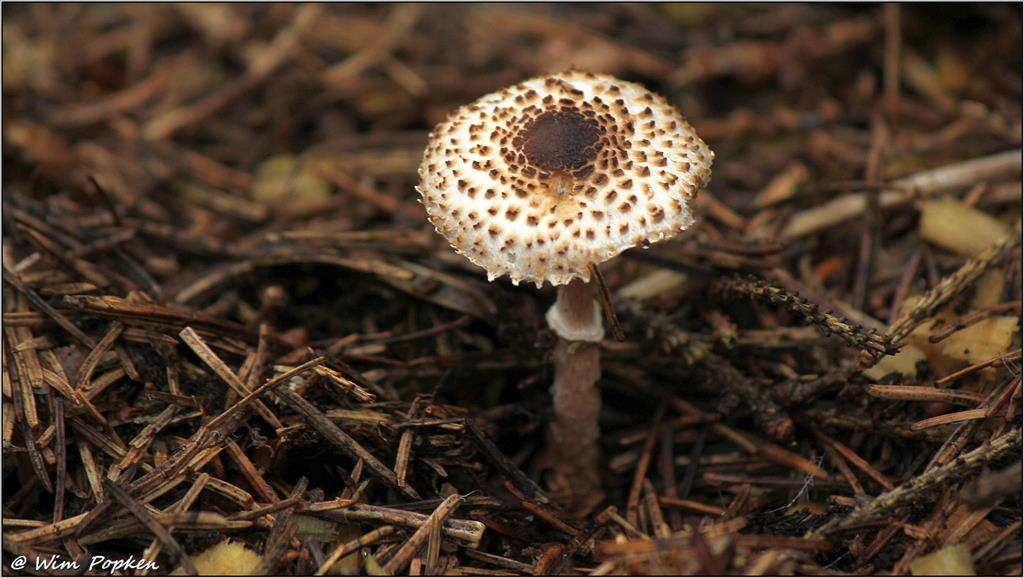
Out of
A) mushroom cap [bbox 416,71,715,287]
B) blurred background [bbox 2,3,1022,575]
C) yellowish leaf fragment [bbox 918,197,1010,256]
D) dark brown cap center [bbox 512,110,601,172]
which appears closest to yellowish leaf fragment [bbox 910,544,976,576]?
blurred background [bbox 2,3,1022,575]

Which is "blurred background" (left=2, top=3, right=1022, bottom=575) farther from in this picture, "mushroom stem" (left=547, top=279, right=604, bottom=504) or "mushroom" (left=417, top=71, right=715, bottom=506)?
"mushroom" (left=417, top=71, right=715, bottom=506)

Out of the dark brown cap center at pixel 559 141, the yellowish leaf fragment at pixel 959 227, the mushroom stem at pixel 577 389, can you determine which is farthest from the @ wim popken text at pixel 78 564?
the yellowish leaf fragment at pixel 959 227

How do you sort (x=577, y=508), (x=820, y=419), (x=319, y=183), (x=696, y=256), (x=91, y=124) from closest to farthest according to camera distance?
(x=820, y=419)
(x=577, y=508)
(x=696, y=256)
(x=319, y=183)
(x=91, y=124)

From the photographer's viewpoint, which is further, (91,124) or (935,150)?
(91,124)

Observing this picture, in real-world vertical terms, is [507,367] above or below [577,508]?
above

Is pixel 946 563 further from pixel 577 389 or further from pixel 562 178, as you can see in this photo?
pixel 562 178

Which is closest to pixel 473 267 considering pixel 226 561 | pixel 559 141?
pixel 559 141

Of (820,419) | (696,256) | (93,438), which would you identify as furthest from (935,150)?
(93,438)

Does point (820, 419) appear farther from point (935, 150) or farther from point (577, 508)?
point (935, 150)

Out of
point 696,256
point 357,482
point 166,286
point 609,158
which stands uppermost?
point 609,158
